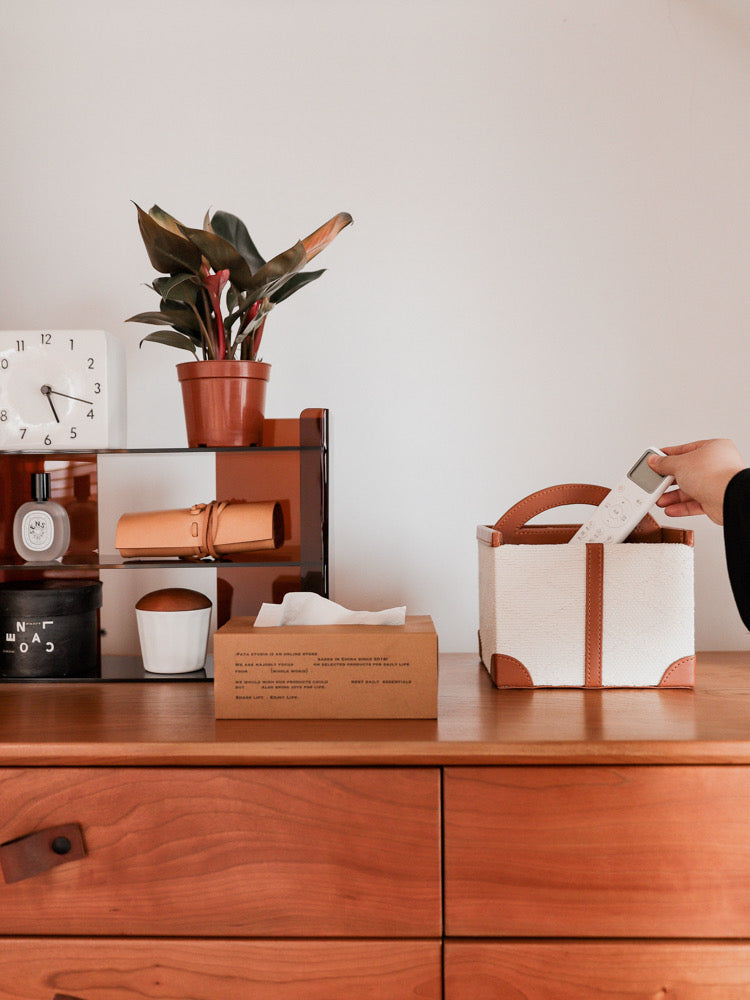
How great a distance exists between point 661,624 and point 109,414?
887 mm

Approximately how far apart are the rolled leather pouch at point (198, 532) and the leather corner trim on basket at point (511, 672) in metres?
0.39

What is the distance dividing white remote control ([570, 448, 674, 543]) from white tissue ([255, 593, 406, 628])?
1.03 feet

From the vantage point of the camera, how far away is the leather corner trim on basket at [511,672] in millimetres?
1100

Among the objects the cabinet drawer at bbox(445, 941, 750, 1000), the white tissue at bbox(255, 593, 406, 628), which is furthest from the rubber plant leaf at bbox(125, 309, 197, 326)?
the cabinet drawer at bbox(445, 941, 750, 1000)

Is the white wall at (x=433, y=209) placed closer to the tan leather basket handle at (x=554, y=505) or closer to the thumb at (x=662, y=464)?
the tan leather basket handle at (x=554, y=505)

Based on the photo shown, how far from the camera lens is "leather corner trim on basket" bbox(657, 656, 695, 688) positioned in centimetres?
109

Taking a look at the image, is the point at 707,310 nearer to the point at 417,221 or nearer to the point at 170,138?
the point at 417,221

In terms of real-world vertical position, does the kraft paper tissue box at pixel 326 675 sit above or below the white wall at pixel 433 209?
below

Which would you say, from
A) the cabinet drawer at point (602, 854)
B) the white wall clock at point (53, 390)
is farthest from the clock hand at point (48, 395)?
the cabinet drawer at point (602, 854)

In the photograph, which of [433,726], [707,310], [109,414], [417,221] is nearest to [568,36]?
[417,221]

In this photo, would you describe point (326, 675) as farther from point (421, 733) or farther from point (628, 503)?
point (628, 503)

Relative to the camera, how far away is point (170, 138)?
4.76ft

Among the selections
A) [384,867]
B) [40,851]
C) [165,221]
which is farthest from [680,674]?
[165,221]

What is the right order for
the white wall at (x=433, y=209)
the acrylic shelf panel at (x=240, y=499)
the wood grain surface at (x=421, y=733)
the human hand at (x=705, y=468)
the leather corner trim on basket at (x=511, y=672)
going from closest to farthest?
1. the wood grain surface at (x=421, y=733)
2. the human hand at (x=705, y=468)
3. the leather corner trim on basket at (x=511, y=672)
4. the acrylic shelf panel at (x=240, y=499)
5. the white wall at (x=433, y=209)
